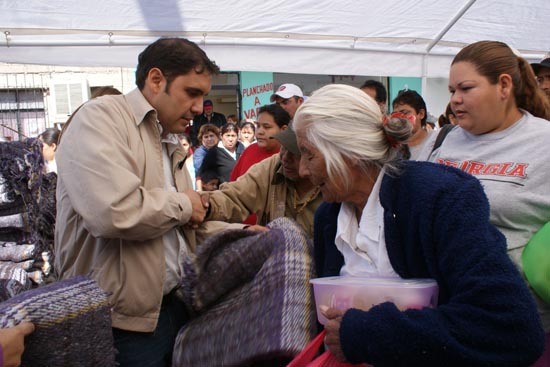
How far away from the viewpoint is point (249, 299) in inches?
58.7

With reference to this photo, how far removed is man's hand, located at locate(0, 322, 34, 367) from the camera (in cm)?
126

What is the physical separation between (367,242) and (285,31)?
3045mm

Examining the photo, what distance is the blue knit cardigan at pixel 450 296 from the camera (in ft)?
3.66

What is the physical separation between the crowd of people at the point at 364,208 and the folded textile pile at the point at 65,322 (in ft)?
0.17

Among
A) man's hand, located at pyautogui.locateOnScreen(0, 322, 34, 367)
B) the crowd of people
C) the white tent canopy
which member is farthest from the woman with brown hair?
the white tent canopy

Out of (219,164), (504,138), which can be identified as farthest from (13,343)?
(219,164)

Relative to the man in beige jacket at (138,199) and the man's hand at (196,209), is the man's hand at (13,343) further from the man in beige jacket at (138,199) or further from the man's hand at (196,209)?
the man's hand at (196,209)

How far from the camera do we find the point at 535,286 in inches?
54.9

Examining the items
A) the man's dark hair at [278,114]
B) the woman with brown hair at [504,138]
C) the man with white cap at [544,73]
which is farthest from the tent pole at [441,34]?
the woman with brown hair at [504,138]

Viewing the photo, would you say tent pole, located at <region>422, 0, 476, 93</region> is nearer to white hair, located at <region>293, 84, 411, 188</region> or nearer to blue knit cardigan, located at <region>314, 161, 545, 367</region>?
white hair, located at <region>293, 84, 411, 188</region>

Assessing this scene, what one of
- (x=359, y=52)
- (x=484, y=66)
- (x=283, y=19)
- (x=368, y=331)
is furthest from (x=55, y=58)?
(x=368, y=331)

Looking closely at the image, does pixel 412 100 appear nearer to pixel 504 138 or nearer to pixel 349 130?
pixel 504 138

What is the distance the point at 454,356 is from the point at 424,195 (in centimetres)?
38

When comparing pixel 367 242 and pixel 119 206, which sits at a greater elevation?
pixel 119 206
